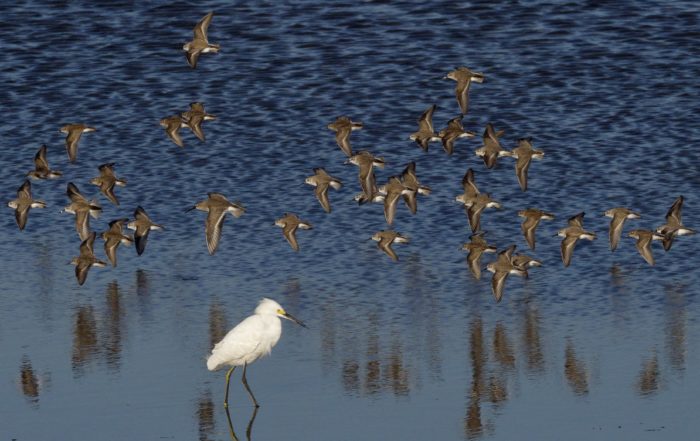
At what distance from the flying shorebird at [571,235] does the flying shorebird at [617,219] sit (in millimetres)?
371

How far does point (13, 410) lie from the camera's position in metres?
19.3

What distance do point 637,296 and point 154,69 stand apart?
15.9m

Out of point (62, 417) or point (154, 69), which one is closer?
point (62, 417)

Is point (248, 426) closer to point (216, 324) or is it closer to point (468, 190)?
point (216, 324)

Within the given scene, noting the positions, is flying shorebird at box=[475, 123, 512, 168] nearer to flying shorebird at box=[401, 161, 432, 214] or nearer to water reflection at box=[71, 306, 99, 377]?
flying shorebird at box=[401, 161, 432, 214]

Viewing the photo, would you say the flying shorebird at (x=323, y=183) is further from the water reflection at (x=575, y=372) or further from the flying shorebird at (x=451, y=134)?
the water reflection at (x=575, y=372)

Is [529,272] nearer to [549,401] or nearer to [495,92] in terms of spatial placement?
[549,401]

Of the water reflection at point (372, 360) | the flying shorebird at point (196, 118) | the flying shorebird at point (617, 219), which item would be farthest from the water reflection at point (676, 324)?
the flying shorebird at point (196, 118)

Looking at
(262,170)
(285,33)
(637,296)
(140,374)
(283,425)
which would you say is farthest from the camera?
(285,33)

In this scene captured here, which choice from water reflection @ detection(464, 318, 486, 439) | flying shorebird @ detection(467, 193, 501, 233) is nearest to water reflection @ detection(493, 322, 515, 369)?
water reflection @ detection(464, 318, 486, 439)

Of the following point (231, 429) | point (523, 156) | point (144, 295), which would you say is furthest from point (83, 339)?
point (523, 156)

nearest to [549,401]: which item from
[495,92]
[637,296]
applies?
[637,296]

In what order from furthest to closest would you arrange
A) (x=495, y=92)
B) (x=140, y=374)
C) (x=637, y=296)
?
1. (x=495, y=92)
2. (x=637, y=296)
3. (x=140, y=374)

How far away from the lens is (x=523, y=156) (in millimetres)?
28188
